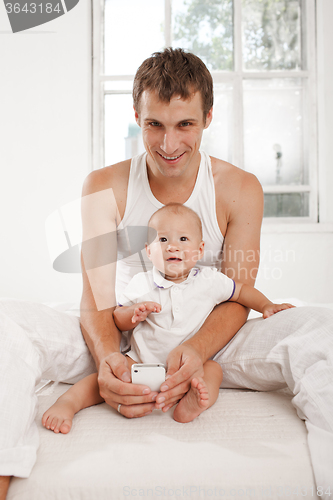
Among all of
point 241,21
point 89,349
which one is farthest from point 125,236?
point 241,21

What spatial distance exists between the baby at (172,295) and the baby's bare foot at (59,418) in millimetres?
102

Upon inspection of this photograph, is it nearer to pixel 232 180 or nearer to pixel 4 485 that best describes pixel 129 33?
pixel 232 180

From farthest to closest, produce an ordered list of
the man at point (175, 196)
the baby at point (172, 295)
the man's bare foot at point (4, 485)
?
the baby at point (172, 295), the man at point (175, 196), the man's bare foot at point (4, 485)

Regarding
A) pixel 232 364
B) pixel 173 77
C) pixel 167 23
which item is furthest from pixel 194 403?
pixel 167 23

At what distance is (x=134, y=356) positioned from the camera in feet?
3.81

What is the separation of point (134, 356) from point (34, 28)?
253 cm

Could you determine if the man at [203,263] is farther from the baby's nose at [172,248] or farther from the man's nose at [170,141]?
the baby's nose at [172,248]

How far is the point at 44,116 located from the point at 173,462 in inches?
99.0

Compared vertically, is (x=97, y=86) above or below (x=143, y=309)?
above

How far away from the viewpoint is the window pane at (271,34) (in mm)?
2838

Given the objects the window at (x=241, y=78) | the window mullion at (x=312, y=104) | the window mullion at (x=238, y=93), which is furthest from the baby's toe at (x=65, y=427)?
the window mullion at (x=312, y=104)

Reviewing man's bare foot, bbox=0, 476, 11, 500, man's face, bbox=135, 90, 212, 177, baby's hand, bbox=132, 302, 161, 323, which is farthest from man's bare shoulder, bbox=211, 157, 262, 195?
man's bare foot, bbox=0, 476, 11, 500

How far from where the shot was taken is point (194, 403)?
35.5 inches

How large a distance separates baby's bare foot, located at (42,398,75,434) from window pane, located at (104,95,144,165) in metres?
2.23
